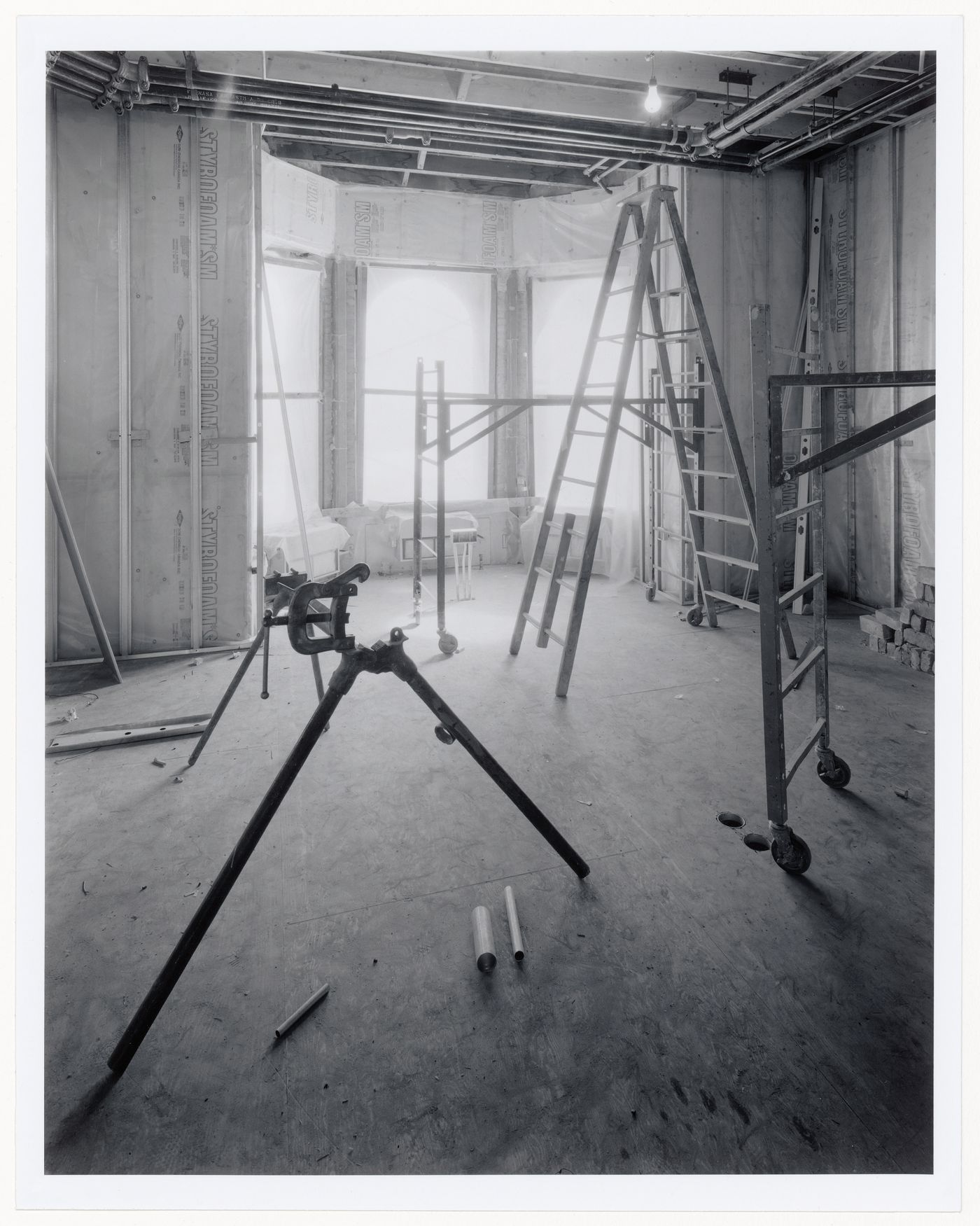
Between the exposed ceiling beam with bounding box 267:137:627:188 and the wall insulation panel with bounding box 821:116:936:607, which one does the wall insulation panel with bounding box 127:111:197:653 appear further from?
the wall insulation panel with bounding box 821:116:936:607

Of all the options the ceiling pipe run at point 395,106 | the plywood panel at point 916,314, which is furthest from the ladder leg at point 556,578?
the plywood panel at point 916,314

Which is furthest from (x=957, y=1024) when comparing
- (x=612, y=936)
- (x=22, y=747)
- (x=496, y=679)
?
(x=496, y=679)

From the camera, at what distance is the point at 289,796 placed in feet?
8.84

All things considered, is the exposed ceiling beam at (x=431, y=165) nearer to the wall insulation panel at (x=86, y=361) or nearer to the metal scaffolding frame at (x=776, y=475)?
the wall insulation panel at (x=86, y=361)

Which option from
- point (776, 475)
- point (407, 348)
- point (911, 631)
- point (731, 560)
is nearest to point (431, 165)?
point (407, 348)

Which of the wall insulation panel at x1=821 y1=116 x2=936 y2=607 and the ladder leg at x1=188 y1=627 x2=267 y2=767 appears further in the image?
the wall insulation panel at x1=821 y1=116 x2=936 y2=607

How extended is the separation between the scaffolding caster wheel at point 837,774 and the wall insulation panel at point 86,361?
13.1 feet

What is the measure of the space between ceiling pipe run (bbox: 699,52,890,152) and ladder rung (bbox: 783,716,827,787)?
3.15 metres

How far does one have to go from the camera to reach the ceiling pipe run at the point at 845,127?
162 inches

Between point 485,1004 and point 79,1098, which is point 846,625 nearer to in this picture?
point 485,1004

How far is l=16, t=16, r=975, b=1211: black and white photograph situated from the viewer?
1.33 m

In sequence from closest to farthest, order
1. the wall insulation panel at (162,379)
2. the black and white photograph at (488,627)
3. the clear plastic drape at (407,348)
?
the black and white photograph at (488,627) < the wall insulation panel at (162,379) < the clear plastic drape at (407,348)

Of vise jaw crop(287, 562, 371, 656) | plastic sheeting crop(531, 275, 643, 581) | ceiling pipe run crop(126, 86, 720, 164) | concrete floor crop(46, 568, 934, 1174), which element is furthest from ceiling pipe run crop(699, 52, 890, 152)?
vise jaw crop(287, 562, 371, 656)

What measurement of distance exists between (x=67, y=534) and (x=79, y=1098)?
3.15 m
